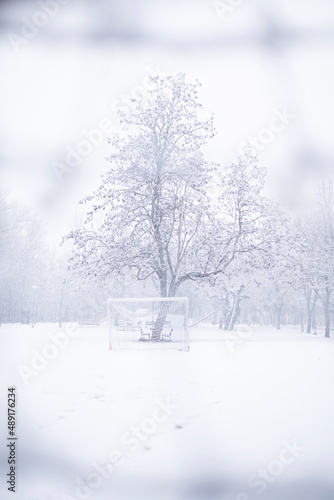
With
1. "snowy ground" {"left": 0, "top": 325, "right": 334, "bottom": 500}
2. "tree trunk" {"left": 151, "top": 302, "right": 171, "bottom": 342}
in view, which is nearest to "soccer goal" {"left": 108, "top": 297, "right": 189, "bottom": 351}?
"tree trunk" {"left": 151, "top": 302, "right": 171, "bottom": 342}

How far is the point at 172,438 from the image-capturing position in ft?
6.93

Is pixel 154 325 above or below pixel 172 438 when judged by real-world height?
below

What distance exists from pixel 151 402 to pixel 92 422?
606mm

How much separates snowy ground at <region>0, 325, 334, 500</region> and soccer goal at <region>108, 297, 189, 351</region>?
12.7ft

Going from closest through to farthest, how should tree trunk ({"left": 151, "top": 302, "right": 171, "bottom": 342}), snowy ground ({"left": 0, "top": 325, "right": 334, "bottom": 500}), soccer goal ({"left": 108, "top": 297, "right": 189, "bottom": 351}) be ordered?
snowy ground ({"left": 0, "top": 325, "right": 334, "bottom": 500}), soccer goal ({"left": 108, "top": 297, "right": 189, "bottom": 351}), tree trunk ({"left": 151, "top": 302, "right": 171, "bottom": 342})

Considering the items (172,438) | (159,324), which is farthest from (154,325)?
(172,438)

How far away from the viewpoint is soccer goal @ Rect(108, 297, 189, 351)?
764cm

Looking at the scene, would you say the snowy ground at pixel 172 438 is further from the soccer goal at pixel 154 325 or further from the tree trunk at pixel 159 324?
the tree trunk at pixel 159 324

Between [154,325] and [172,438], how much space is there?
6.13m

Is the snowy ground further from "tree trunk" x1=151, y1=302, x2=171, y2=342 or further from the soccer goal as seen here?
"tree trunk" x1=151, y1=302, x2=171, y2=342

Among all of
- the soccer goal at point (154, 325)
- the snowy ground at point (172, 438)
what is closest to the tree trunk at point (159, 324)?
the soccer goal at point (154, 325)

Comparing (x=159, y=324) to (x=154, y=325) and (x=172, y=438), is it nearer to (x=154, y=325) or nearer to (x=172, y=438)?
(x=154, y=325)

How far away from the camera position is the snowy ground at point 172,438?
5.16 ft

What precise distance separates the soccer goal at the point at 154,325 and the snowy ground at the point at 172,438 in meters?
3.88
